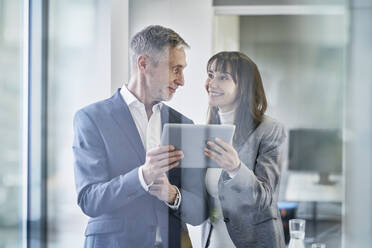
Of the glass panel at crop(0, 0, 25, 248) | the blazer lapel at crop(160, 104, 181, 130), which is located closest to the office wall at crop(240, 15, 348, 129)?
the blazer lapel at crop(160, 104, 181, 130)

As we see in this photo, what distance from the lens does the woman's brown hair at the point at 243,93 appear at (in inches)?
40.3

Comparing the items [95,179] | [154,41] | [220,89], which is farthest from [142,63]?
[95,179]

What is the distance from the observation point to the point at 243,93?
1.03m

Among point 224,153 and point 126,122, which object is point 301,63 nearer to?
point 224,153

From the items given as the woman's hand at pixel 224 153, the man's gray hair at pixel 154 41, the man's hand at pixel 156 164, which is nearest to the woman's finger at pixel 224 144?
the woman's hand at pixel 224 153

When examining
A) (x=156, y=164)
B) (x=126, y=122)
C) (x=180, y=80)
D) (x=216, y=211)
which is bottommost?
(x=216, y=211)

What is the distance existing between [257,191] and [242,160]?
0.27 ft

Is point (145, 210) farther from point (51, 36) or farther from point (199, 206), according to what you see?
point (51, 36)

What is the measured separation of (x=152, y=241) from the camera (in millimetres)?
1058

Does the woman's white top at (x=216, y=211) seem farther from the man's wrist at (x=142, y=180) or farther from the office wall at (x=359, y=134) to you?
the office wall at (x=359, y=134)

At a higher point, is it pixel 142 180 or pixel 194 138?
pixel 194 138

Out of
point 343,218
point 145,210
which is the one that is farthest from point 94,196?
point 343,218

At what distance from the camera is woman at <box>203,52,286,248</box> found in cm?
102

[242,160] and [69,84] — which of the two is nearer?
[242,160]
